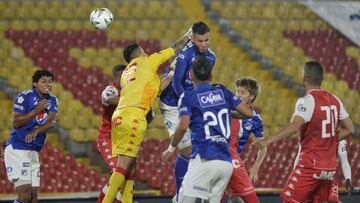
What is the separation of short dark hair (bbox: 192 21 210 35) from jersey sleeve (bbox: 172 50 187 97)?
32 centimetres

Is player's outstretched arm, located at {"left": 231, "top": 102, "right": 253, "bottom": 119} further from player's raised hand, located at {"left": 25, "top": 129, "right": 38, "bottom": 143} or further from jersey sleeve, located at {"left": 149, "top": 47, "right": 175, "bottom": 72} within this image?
player's raised hand, located at {"left": 25, "top": 129, "right": 38, "bottom": 143}

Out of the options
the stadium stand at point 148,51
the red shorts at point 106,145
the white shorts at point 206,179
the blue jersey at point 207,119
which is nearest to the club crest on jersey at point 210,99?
the blue jersey at point 207,119

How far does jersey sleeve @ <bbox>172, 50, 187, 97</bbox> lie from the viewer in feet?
36.1

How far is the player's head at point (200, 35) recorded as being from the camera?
10820mm

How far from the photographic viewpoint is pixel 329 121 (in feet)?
32.2

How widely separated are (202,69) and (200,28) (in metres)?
1.45

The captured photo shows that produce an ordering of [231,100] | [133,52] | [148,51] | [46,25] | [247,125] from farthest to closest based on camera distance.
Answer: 1. [46,25]
2. [148,51]
3. [247,125]
4. [133,52]
5. [231,100]

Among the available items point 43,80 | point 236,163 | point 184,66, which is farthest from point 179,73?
point 43,80

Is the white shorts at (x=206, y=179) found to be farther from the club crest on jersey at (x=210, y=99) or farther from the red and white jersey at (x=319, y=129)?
the red and white jersey at (x=319, y=129)

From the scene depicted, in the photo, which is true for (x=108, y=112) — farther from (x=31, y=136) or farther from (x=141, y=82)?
(x=141, y=82)

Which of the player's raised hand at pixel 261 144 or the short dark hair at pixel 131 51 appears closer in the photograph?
the player's raised hand at pixel 261 144

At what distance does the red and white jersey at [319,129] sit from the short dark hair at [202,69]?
3.33 ft

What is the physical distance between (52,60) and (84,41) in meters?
1.32

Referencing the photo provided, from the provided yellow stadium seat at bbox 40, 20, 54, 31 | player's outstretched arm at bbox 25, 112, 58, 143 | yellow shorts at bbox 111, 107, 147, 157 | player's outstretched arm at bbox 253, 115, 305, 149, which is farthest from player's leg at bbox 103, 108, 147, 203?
yellow stadium seat at bbox 40, 20, 54, 31
